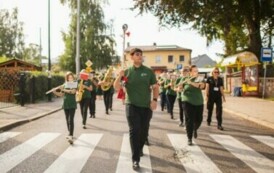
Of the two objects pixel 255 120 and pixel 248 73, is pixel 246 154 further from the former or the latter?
pixel 248 73

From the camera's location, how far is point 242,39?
3831 cm

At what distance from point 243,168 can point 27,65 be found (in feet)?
87.5

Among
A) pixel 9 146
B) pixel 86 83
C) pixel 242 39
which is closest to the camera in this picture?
Result: pixel 9 146

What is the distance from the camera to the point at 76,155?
8.09 metres

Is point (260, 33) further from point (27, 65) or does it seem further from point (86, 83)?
point (86, 83)

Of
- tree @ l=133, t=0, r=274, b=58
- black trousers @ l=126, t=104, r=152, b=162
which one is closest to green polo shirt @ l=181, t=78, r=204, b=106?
black trousers @ l=126, t=104, r=152, b=162

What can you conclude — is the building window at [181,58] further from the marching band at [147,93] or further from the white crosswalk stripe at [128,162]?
the white crosswalk stripe at [128,162]

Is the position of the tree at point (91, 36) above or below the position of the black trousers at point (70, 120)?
above

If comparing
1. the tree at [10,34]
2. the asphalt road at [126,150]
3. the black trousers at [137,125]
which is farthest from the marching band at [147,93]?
the tree at [10,34]

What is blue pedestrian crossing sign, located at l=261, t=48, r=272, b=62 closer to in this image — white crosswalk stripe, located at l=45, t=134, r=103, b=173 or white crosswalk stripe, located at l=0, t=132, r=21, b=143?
white crosswalk stripe, located at l=45, t=134, r=103, b=173

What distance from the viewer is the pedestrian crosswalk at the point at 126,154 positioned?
Result: 279 inches

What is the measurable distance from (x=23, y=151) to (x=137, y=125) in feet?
9.25

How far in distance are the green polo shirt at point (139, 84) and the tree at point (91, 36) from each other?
1797 inches

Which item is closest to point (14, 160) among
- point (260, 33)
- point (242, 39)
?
point (260, 33)
